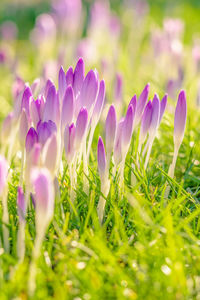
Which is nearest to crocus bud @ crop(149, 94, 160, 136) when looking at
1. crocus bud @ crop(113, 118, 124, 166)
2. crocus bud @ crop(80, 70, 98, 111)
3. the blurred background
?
crocus bud @ crop(113, 118, 124, 166)

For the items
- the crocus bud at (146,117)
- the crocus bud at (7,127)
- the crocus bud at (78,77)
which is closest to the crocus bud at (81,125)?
the crocus bud at (78,77)

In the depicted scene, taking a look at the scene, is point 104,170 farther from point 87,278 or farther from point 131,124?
point 87,278

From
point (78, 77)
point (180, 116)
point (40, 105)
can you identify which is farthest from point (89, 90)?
point (180, 116)

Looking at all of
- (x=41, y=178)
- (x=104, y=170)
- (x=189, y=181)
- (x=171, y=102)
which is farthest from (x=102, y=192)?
(x=171, y=102)

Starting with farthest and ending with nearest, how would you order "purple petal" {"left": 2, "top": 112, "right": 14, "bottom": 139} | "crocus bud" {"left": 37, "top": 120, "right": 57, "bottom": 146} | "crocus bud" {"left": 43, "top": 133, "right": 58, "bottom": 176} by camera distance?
"purple petal" {"left": 2, "top": 112, "right": 14, "bottom": 139}
"crocus bud" {"left": 37, "top": 120, "right": 57, "bottom": 146}
"crocus bud" {"left": 43, "top": 133, "right": 58, "bottom": 176}

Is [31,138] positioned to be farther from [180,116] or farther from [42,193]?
[180,116]

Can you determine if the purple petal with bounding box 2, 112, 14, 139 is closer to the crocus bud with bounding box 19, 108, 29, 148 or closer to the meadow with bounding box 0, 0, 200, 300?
the meadow with bounding box 0, 0, 200, 300
